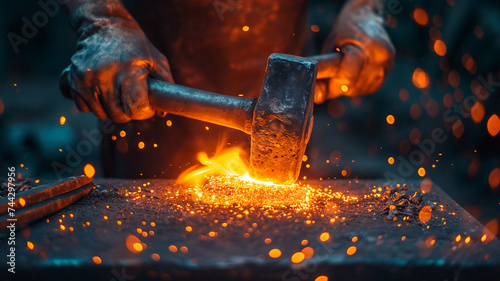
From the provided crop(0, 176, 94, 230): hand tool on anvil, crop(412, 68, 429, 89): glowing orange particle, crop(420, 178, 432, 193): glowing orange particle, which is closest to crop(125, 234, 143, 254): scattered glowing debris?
crop(0, 176, 94, 230): hand tool on anvil

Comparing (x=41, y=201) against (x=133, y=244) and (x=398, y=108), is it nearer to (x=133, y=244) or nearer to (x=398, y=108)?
(x=133, y=244)

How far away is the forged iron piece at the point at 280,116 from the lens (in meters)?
1.11

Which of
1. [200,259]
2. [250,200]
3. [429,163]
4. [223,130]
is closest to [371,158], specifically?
[429,163]

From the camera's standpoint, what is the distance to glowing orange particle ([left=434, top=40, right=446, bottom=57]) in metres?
2.75

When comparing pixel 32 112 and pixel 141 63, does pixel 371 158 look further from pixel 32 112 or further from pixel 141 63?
pixel 32 112

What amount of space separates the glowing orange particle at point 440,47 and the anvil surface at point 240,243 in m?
1.82

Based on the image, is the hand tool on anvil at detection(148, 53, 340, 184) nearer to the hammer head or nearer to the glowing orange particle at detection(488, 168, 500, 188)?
the hammer head

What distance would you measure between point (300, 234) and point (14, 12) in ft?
9.14

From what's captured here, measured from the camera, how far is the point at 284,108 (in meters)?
1.11

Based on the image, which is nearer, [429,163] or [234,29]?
[234,29]

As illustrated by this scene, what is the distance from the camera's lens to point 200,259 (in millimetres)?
900

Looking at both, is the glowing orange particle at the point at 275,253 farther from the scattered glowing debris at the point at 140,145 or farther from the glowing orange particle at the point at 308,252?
the scattered glowing debris at the point at 140,145

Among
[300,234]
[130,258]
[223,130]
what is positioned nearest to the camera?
[130,258]

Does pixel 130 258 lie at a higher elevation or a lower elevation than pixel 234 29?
lower
